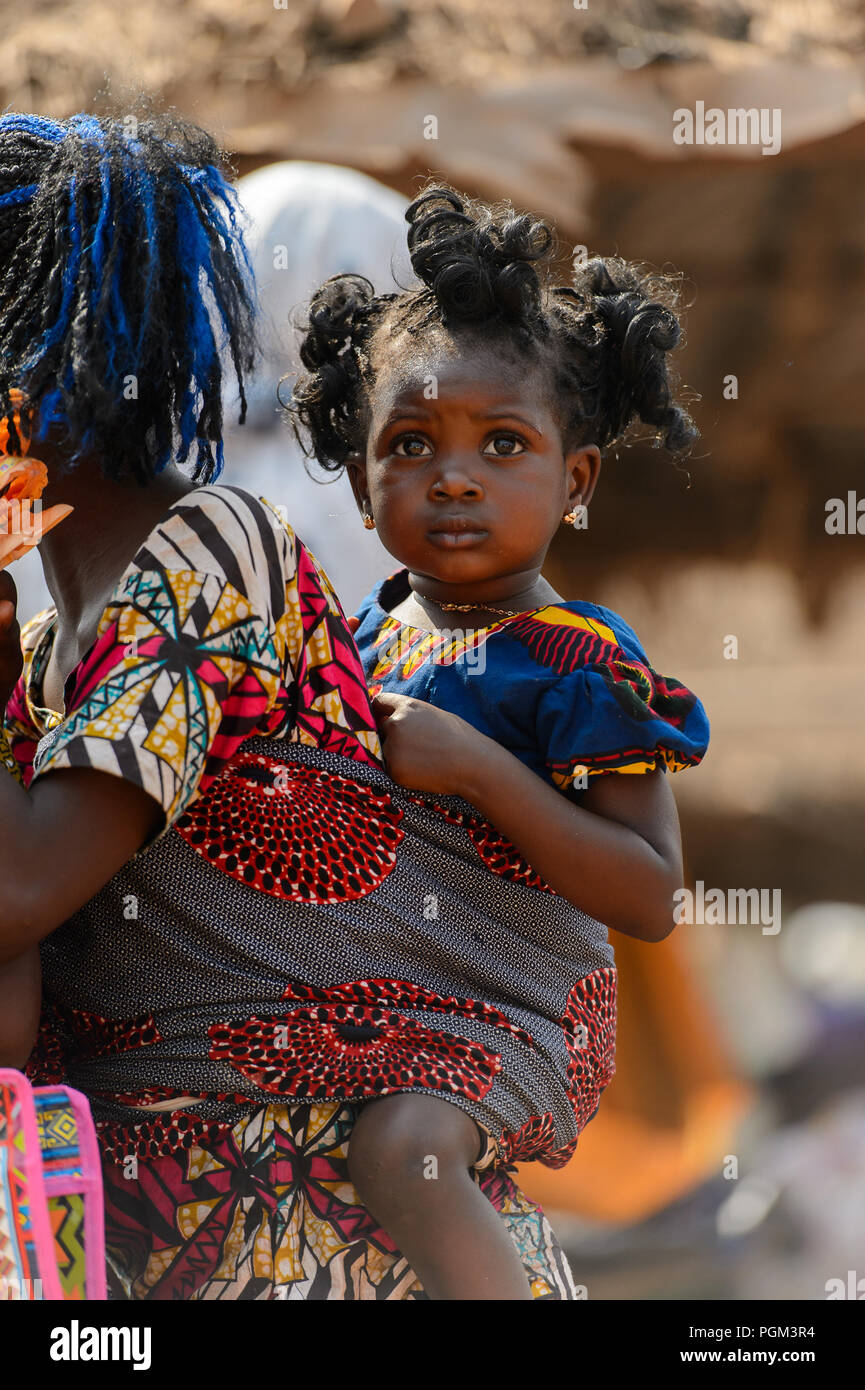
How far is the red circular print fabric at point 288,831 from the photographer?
1.47 meters

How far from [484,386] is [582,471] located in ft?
0.79

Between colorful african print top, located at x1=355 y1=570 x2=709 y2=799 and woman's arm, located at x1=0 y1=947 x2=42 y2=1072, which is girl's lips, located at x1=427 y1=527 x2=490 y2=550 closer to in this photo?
colorful african print top, located at x1=355 y1=570 x2=709 y2=799

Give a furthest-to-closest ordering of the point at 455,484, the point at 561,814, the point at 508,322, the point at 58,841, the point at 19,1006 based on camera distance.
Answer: the point at 508,322, the point at 455,484, the point at 561,814, the point at 19,1006, the point at 58,841

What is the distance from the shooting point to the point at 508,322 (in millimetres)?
2000

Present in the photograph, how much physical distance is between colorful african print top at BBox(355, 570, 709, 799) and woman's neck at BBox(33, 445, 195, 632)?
1.30 feet

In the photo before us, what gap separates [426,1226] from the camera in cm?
143

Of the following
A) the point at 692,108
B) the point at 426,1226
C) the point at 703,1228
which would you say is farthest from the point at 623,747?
the point at 703,1228

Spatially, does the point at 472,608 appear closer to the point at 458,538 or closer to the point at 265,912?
the point at 458,538

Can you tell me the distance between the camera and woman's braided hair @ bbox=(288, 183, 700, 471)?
198 cm

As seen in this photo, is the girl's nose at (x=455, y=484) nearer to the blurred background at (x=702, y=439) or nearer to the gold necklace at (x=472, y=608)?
the gold necklace at (x=472, y=608)

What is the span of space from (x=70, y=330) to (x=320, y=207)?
8.66 feet

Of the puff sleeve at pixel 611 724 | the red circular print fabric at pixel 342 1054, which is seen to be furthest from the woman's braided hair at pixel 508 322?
the red circular print fabric at pixel 342 1054

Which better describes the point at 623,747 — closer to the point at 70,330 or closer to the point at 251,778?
the point at 251,778

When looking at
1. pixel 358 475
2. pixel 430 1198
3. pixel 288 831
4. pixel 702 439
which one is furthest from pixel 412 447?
pixel 702 439
